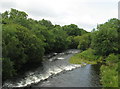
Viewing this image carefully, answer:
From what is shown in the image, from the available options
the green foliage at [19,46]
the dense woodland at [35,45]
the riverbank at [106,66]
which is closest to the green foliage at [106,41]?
the dense woodland at [35,45]

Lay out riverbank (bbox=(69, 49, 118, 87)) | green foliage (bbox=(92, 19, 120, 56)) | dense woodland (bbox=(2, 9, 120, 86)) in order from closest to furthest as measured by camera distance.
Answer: riverbank (bbox=(69, 49, 118, 87))
dense woodland (bbox=(2, 9, 120, 86))
green foliage (bbox=(92, 19, 120, 56))

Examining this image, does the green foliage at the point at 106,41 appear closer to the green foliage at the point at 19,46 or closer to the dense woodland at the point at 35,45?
the dense woodland at the point at 35,45

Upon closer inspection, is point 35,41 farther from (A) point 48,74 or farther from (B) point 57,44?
(B) point 57,44

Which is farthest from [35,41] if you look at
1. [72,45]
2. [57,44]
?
[72,45]

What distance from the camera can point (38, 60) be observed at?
4825cm

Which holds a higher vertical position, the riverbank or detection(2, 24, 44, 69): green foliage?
detection(2, 24, 44, 69): green foliage

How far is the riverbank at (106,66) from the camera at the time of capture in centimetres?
2866

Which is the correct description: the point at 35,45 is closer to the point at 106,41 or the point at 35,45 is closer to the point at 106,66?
the point at 106,66

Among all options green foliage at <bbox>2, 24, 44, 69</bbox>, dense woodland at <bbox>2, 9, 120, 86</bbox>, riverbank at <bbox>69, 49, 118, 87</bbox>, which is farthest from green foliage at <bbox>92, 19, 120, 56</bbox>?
green foliage at <bbox>2, 24, 44, 69</bbox>

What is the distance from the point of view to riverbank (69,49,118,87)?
28656 mm

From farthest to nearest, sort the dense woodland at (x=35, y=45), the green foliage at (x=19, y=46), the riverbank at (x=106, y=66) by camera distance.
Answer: the green foliage at (x=19, y=46), the dense woodland at (x=35, y=45), the riverbank at (x=106, y=66)

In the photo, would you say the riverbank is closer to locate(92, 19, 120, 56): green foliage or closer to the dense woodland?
the dense woodland

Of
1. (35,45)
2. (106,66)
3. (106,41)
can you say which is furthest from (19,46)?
(106,41)

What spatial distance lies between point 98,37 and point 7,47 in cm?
3731
